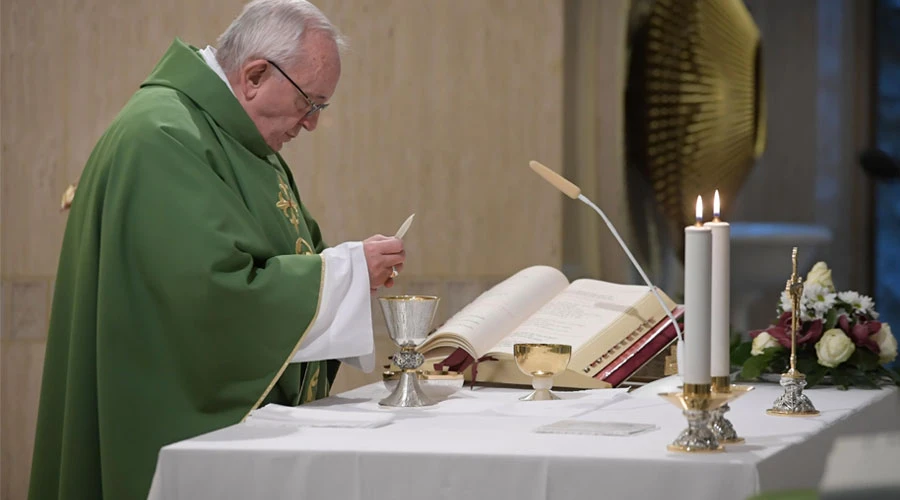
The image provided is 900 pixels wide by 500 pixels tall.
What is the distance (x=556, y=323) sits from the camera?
3045 millimetres

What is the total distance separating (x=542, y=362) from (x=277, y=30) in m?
1.11

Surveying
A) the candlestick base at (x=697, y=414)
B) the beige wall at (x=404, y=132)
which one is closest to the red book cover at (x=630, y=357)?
the candlestick base at (x=697, y=414)

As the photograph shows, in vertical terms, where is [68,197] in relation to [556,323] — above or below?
above

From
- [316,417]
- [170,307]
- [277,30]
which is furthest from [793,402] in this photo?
[277,30]

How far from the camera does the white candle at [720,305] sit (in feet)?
6.33

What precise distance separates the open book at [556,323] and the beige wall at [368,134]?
221 centimetres

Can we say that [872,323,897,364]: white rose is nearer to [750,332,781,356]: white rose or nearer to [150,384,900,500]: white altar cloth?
[750,332,781,356]: white rose

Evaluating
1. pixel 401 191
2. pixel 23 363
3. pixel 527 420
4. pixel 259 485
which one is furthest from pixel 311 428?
pixel 23 363

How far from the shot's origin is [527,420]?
2324 mm

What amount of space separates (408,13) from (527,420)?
3473 millimetres

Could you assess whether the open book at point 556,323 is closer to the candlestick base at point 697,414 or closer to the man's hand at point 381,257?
the man's hand at point 381,257

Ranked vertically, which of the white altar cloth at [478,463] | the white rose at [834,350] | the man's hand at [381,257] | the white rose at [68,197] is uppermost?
the white rose at [68,197]

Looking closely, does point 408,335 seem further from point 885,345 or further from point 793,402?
point 885,345

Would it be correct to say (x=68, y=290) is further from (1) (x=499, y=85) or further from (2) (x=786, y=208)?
(2) (x=786, y=208)
